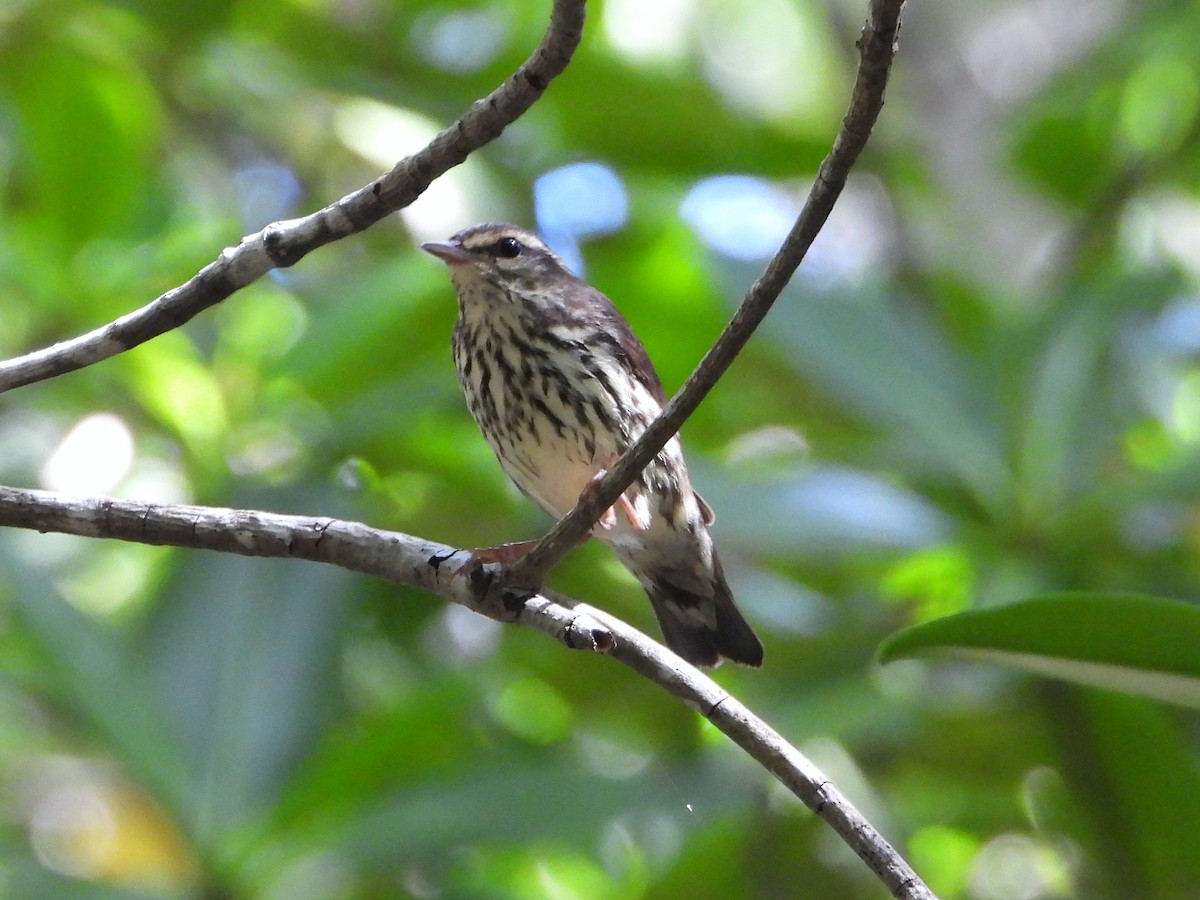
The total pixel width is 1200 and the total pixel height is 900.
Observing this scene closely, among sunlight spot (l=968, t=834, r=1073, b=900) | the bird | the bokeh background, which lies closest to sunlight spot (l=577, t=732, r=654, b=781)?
the bokeh background

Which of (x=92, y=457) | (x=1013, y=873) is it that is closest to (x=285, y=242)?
(x=92, y=457)

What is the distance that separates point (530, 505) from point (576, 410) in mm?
1065

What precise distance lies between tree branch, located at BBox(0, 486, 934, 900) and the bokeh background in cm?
130

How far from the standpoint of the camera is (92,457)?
489 cm

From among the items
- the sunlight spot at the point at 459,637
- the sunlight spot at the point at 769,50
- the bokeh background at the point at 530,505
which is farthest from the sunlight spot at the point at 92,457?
the sunlight spot at the point at 769,50

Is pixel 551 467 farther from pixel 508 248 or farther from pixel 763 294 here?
pixel 763 294

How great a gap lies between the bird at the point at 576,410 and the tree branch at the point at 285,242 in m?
1.28

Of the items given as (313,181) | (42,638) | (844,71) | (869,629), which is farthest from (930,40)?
(42,638)

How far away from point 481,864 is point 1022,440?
193 cm

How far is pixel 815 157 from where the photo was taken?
5.07m

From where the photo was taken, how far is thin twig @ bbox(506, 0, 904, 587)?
186cm

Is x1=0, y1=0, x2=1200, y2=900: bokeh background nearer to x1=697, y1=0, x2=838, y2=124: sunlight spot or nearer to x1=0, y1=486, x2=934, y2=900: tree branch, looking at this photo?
x1=0, y1=486, x2=934, y2=900: tree branch

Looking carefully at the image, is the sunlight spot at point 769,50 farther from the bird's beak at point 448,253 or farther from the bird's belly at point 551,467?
the bird's belly at point 551,467

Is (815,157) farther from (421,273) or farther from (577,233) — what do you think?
(421,273)
